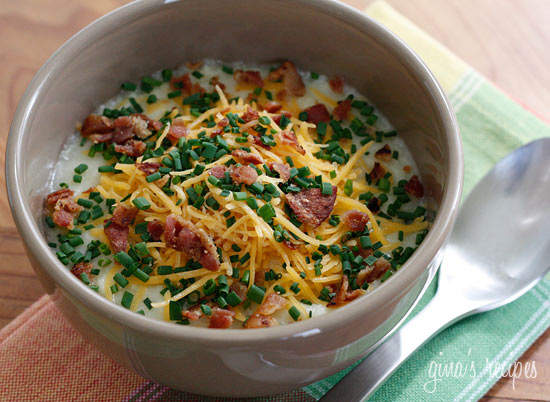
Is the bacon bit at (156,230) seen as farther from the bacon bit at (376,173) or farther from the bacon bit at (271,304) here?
the bacon bit at (376,173)

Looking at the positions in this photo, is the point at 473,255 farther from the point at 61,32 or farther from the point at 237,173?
Result: the point at 61,32

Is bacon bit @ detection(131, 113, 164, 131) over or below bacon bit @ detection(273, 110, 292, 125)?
below

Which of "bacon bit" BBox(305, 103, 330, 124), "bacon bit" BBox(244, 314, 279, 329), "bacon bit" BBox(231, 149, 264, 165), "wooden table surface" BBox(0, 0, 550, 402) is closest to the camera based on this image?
"bacon bit" BBox(244, 314, 279, 329)

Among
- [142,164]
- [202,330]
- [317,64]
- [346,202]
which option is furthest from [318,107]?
[202,330]

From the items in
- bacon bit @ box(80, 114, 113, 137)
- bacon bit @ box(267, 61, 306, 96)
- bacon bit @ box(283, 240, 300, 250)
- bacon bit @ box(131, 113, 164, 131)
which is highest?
bacon bit @ box(267, 61, 306, 96)

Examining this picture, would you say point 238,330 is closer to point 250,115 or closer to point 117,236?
point 117,236

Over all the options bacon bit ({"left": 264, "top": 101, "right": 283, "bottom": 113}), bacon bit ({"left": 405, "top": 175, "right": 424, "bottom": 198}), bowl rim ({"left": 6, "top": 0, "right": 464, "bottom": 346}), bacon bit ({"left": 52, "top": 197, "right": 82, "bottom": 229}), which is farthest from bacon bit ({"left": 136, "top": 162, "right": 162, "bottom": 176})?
bacon bit ({"left": 405, "top": 175, "right": 424, "bottom": 198})

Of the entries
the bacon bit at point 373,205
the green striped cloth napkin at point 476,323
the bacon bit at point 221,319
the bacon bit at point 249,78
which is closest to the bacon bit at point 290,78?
the bacon bit at point 249,78

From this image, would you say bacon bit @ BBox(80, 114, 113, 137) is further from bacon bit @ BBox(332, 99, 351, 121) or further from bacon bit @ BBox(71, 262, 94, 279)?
bacon bit @ BBox(332, 99, 351, 121)
